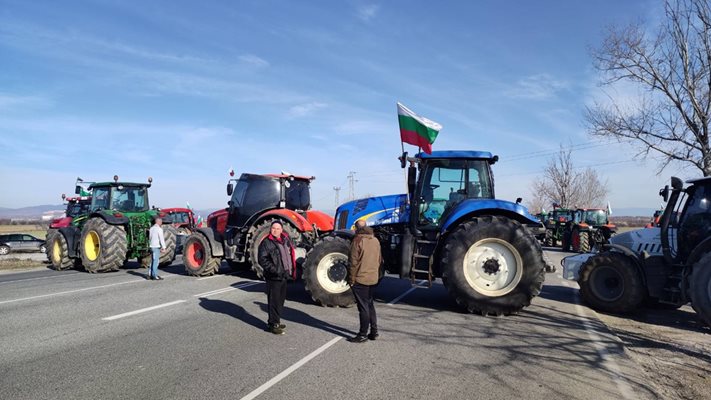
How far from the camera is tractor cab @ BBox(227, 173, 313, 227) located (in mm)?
12156

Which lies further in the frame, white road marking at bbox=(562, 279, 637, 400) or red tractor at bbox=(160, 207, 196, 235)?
red tractor at bbox=(160, 207, 196, 235)

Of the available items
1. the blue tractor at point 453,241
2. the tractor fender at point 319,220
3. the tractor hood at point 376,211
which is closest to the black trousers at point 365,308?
the blue tractor at point 453,241

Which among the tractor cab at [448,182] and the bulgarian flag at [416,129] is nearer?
the tractor cab at [448,182]

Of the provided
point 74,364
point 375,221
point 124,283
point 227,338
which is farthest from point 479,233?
point 124,283

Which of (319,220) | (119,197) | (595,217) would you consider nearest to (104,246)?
(119,197)

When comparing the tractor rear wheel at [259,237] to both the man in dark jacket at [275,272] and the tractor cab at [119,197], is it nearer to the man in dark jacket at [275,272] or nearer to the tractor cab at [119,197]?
the man in dark jacket at [275,272]

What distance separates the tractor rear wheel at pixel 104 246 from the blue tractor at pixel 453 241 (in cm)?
753

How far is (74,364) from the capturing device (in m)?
5.02

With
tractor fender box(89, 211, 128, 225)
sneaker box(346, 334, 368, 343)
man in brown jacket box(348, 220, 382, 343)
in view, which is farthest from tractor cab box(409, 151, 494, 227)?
tractor fender box(89, 211, 128, 225)

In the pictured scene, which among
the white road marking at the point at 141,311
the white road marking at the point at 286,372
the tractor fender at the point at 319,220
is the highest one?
the tractor fender at the point at 319,220

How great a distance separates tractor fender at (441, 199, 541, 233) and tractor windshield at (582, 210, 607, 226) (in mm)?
18848

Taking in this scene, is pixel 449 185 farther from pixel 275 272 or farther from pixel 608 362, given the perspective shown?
pixel 608 362

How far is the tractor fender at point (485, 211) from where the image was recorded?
789cm

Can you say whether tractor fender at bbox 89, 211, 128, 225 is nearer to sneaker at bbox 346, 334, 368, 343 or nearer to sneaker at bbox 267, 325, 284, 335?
sneaker at bbox 267, 325, 284, 335
